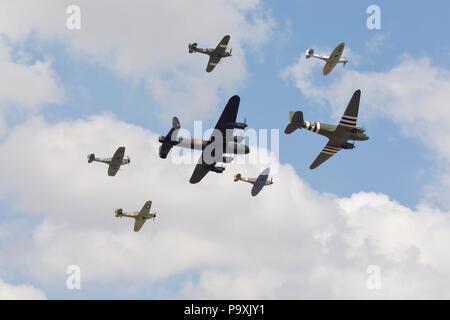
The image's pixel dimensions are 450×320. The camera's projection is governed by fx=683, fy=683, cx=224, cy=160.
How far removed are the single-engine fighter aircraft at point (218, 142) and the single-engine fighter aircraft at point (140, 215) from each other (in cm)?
2098

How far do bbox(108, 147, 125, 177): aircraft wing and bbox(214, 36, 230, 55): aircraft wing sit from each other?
705 inches

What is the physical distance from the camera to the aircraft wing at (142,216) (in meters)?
92.6

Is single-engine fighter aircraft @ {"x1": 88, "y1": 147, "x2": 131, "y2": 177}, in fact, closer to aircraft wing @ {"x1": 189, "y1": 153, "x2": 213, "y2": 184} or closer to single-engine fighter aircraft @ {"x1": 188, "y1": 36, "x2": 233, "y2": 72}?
aircraft wing @ {"x1": 189, "y1": 153, "x2": 213, "y2": 184}

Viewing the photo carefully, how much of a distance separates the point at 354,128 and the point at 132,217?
35975mm

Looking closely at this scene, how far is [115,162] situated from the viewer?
84.8m

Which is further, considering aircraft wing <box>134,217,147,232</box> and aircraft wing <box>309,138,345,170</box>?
aircraft wing <box>134,217,147,232</box>

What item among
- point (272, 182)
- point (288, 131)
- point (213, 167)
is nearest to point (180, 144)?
point (213, 167)

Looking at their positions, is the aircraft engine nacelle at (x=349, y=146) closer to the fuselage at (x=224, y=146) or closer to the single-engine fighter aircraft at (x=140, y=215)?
the fuselage at (x=224, y=146)

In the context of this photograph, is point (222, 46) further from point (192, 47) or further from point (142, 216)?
point (142, 216)

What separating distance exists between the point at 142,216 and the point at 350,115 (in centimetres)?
3493

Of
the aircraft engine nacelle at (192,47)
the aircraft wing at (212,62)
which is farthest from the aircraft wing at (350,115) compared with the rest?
the aircraft engine nacelle at (192,47)

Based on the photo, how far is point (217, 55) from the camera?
88562 millimetres

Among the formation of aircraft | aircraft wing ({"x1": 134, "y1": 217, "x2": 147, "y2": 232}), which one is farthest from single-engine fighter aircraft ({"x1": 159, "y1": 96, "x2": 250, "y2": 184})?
aircraft wing ({"x1": 134, "y1": 217, "x2": 147, "y2": 232})

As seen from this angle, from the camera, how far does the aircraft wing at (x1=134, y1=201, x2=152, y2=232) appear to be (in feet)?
304
